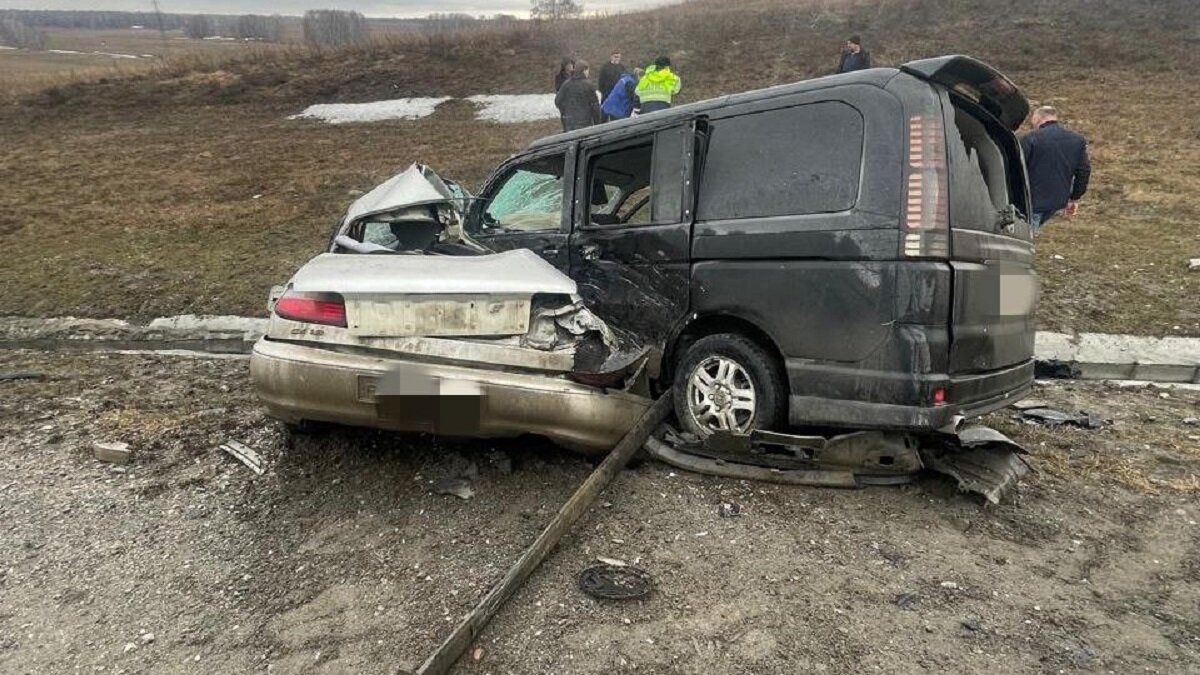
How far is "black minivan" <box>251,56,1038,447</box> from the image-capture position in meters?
2.95

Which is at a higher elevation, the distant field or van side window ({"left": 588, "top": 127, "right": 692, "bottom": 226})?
the distant field

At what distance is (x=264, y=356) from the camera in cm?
342

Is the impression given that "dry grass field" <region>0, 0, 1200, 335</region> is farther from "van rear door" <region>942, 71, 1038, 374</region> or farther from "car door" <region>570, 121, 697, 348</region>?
"car door" <region>570, 121, 697, 348</region>

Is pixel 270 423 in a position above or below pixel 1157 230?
below

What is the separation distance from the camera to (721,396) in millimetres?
3432

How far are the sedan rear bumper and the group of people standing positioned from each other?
22.1ft

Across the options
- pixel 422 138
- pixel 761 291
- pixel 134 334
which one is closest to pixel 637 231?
pixel 761 291

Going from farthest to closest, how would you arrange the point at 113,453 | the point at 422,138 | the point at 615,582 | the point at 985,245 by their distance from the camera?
the point at 422,138 → the point at 113,453 → the point at 985,245 → the point at 615,582

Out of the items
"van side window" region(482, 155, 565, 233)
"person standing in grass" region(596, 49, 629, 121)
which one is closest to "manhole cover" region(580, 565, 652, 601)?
"van side window" region(482, 155, 565, 233)

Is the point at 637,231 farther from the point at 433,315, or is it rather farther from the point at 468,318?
the point at 433,315

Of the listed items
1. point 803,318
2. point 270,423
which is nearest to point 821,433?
point 803,318

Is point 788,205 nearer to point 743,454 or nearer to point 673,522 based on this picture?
point 743,454

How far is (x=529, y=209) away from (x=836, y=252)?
2173 mm

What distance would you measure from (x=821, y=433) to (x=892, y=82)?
1559mm
